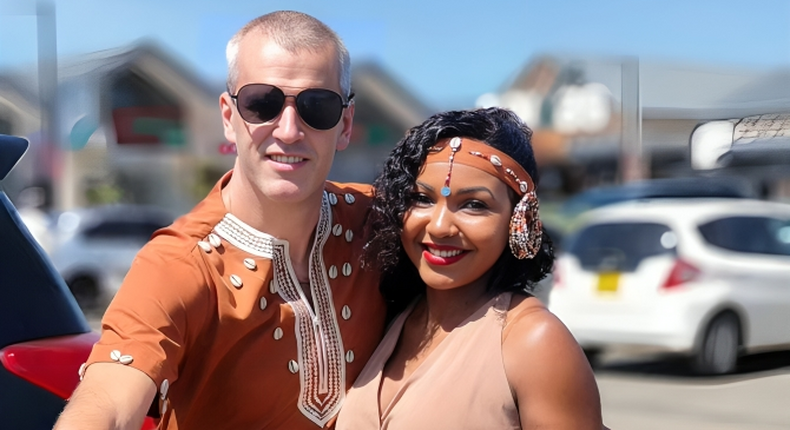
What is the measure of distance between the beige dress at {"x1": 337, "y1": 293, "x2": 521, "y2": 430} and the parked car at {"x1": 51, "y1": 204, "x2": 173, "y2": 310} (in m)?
12.7

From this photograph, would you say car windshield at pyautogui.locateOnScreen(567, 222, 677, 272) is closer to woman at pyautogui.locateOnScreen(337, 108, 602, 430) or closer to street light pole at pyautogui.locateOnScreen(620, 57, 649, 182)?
street light pole at pyautogui.locateOnScreen(620, 57, 649, 182)

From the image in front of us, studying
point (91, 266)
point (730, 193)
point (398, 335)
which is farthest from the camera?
point (91, 266)

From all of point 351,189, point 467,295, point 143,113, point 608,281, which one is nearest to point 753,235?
point 608,281

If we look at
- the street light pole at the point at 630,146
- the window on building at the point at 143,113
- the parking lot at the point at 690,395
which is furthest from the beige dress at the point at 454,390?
the window on building at the point at 143,113

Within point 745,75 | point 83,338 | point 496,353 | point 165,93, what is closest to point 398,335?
point 496,353

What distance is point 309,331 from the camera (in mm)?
2135

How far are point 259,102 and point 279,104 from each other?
0.04m

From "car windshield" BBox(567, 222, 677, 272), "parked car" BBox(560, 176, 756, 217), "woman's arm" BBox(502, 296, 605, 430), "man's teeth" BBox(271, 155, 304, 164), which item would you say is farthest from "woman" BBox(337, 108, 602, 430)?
"parked car" BBox(560, 176, 756, 217)

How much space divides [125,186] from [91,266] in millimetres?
3813

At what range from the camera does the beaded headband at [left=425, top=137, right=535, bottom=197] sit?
2064 mm

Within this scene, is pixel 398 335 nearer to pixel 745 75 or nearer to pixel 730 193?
pixel 730 193

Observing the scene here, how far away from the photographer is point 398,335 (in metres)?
2.22

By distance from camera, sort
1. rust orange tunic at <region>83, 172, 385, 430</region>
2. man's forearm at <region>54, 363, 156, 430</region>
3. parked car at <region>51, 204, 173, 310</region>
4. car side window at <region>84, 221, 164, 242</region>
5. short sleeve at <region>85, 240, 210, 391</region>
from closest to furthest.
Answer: man's forearm at <region>54, 363, 156, 430</region>, short sleeve at <region>85, 240, 210, 391</region>, rust orange tunic at <region>83, 172, 385, 430</region>, parked car at <region>51, 204, 173, 310</region>, car side window at <region>84, 221, 164, 242</region>

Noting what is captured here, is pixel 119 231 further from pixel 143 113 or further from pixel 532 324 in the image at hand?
pixel 532 324
